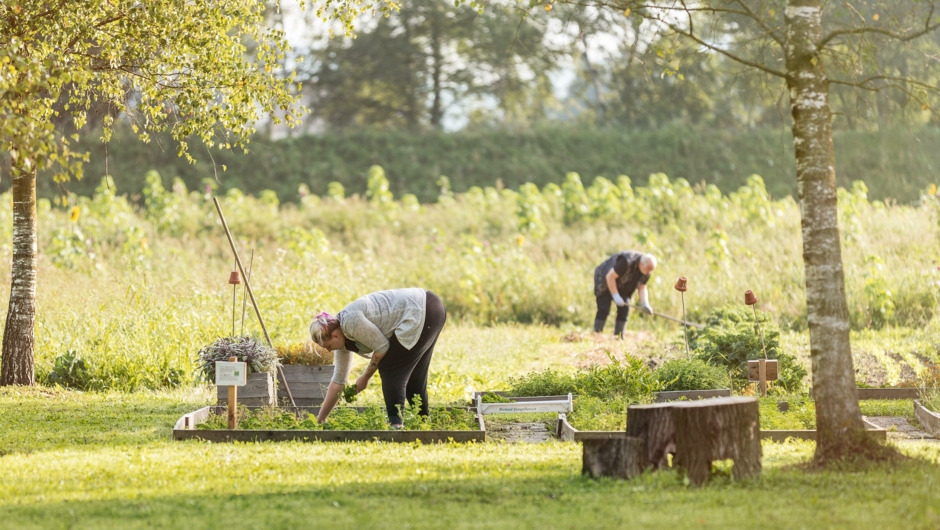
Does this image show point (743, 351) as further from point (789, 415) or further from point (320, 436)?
point (320, 436)

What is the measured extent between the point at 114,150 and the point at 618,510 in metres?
23.5

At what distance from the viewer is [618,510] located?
4.47 metres

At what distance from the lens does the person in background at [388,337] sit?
21.5ft

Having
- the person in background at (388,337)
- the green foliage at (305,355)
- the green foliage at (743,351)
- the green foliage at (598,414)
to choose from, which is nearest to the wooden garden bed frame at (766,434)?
the green foliage at (598,414)

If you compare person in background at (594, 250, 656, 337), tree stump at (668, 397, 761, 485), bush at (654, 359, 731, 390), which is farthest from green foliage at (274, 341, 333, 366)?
person in background at (594, 250, 656, 337)

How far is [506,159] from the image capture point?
26.0 m

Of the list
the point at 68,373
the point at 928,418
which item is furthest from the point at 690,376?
the point at 68,373

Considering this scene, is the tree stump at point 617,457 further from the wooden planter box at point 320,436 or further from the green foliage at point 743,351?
the green foliage at point 743,351

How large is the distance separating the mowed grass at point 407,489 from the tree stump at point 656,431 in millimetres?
157

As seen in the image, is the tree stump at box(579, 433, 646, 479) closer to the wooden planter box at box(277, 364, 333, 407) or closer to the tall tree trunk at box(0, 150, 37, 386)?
the wooden planter box at box(277, 364, 333, 407)

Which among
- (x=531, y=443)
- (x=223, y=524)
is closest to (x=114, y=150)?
(x=531, y=443)

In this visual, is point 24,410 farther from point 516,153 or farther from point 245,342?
point 516,153

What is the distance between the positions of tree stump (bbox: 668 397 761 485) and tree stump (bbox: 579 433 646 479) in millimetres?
215

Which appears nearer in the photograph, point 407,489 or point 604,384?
point 407,489
